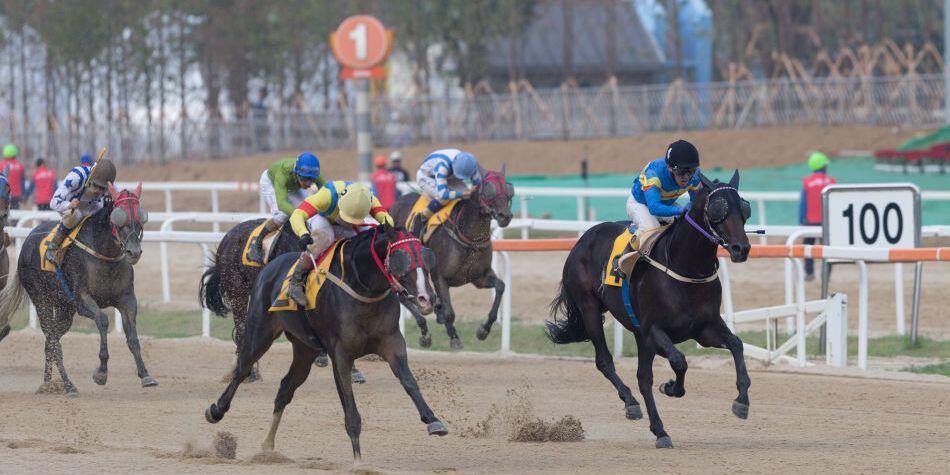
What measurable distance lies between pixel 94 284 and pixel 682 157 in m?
4.31

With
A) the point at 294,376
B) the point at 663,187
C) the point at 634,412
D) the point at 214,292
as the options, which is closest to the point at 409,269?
the point at 294,376

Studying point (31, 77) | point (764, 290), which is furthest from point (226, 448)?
point (31, 77)

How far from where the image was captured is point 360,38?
55.5 feet

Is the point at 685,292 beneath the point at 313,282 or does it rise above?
beneath

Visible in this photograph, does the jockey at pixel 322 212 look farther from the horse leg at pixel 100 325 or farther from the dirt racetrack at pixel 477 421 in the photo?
the horse leg at pixel 100 325

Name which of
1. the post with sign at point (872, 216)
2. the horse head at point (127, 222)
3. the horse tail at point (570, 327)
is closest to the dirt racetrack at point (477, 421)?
the horse tail at point (570, 327)

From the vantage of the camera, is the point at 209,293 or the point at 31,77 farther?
the point at 31,77

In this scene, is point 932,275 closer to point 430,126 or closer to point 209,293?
point 209,293

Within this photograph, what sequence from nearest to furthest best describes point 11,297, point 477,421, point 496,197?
point 477,421, point 11,297, point 496,197

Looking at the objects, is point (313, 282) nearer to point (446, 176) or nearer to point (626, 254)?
point (626, 254)

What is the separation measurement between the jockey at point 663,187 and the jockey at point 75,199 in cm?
359

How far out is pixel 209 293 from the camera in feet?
32.7

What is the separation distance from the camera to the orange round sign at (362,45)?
16797mm

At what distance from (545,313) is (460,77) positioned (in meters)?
21.6
